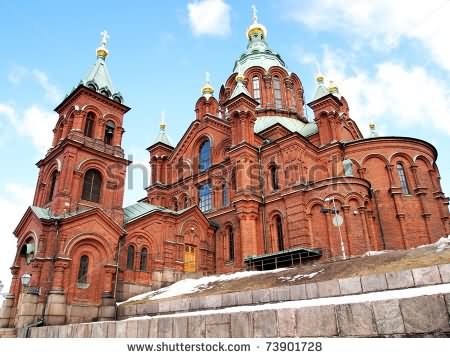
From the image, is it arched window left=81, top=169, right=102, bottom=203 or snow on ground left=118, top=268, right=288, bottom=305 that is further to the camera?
arched window left=81, top=169, right=102, bottom=203

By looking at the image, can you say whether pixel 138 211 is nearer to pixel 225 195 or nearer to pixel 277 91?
pixel 225 195

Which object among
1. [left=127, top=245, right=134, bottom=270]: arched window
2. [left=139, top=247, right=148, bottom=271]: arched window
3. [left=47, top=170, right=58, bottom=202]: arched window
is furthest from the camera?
[left=47, top=170, right=58, bottom=202]: arched window

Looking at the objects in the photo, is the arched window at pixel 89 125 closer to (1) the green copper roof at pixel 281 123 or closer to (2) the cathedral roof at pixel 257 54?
(1) the green copper roof at pixel 281 123

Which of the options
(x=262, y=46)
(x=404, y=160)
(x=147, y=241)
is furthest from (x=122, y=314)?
(x=262, y=46)

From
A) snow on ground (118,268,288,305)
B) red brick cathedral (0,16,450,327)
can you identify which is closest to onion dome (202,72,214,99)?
red brick cathedral (0,16,450,327)

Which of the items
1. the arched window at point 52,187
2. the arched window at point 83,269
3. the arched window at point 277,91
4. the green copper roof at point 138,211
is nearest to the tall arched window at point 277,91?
the arched window at point 277,91

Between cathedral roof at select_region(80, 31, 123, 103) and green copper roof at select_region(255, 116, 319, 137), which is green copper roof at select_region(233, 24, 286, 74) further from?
cathedral roof at select_region(80, 31, 123, 103)

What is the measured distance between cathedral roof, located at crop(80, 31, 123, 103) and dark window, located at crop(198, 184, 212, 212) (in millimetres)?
9810

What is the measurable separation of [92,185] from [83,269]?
5.89m

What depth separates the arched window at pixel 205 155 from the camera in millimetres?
29791

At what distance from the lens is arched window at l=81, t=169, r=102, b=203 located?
22.1m

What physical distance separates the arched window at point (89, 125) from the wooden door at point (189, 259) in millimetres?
10577
